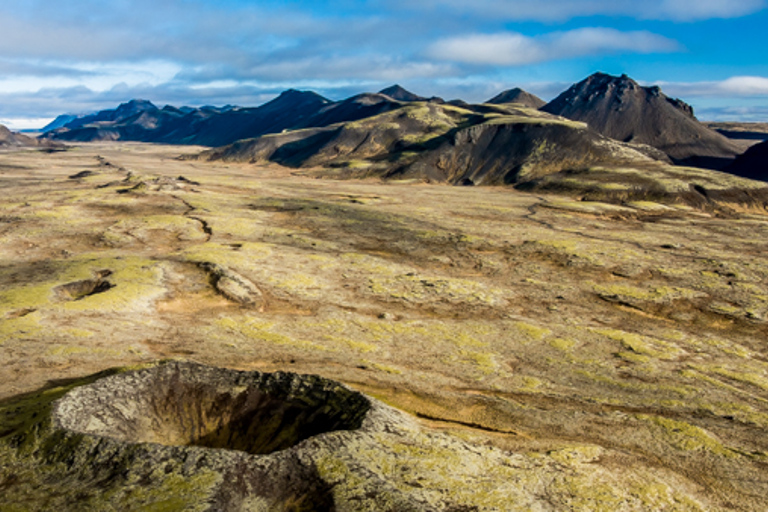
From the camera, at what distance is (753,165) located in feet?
387

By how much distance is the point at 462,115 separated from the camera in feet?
492

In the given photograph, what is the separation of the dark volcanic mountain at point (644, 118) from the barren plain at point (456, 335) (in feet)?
365

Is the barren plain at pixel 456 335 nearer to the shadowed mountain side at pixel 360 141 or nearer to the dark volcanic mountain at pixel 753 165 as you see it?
the shadowed mountain side at pixel 360 141

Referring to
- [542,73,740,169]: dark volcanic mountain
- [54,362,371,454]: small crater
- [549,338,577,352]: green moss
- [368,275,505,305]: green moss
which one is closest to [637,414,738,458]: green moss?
[549,338,577,352]: green moss

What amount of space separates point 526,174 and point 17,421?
94.5m

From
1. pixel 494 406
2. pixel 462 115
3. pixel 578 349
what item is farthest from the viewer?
pixel 462 115

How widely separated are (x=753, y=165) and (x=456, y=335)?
12822cm

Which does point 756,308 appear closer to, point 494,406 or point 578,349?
point 578,349

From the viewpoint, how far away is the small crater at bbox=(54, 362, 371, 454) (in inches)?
558

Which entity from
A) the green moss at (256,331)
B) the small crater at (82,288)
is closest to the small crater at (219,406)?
the green moss at (256,331)

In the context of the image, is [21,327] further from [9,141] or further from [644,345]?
[9,141]

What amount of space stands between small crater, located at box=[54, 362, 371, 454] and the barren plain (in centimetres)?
191

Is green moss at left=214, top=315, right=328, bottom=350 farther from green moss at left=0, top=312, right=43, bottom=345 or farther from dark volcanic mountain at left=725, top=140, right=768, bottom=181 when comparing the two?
dark volcanic mountain at left=725, top=140, right=768, bottom=181

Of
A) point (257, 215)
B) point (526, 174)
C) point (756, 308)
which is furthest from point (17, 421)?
point (526, 174)
